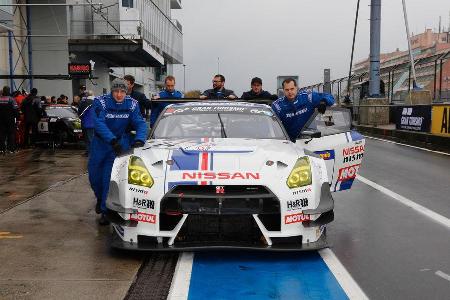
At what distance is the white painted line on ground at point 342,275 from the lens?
13.1ft

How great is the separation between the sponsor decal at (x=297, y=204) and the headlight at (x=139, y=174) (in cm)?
116

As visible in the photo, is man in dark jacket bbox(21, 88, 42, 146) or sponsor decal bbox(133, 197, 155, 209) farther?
man in dark jacket bbox(21, 88, 42, 146)

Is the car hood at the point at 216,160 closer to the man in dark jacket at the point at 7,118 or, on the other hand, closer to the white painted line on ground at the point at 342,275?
the white painted line on ground at the point at 342,275

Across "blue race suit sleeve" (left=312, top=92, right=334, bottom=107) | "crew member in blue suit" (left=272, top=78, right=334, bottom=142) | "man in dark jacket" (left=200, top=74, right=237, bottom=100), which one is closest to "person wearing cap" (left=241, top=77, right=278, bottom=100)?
"man in dark jacket" (left=200, top=74, right=237, bottom=100)

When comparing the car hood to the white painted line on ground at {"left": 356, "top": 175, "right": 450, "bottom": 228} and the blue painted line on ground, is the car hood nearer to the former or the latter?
the blue painted line on ground

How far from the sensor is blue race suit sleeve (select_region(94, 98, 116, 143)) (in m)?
5.99

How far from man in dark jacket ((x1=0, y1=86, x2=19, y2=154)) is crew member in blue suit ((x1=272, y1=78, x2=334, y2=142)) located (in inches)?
364

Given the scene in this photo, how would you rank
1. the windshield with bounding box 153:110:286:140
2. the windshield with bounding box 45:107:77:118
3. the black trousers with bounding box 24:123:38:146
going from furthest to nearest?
the windshield with bounding box 45:107:77:118
the black trousers with bounding box 24:123:38:146
the windshield with bounding box 153:110:286:140

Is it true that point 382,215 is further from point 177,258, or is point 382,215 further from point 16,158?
point 16,158

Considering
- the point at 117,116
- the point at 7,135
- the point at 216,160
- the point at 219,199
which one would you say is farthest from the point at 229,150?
the point at 7,135

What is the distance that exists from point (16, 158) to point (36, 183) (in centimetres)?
466

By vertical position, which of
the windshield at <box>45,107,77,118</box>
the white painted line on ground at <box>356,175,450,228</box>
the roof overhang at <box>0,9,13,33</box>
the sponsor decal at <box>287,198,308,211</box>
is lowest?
the white painted line on ground at <box>356,175,450,228</box>

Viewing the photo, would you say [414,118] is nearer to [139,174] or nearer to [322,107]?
[322,107]

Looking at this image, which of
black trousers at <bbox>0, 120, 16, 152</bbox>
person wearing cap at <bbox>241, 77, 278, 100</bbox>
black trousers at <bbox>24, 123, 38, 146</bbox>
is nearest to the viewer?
person wearing cap at <bbox>241, 77, 278, 100</bbox>
